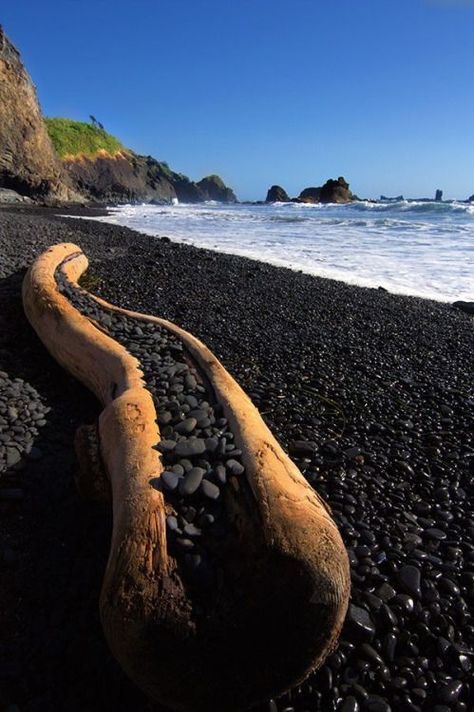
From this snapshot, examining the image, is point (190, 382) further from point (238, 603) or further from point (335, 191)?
point (335, 191)

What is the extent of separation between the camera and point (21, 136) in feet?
96.7

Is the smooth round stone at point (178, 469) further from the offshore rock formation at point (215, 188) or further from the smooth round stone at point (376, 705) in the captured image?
the offshore rock formation at point (215, 188)

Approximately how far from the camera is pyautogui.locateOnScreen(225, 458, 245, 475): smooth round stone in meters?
1.85

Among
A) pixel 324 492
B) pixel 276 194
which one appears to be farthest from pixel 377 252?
pixel 276 194

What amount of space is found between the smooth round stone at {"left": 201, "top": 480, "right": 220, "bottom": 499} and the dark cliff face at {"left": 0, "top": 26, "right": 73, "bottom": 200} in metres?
30.8

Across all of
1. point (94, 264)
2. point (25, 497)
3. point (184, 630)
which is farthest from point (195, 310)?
point (184, 630)

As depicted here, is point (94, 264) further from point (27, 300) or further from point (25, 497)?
point (25, 497)

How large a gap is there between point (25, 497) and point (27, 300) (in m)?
2.65

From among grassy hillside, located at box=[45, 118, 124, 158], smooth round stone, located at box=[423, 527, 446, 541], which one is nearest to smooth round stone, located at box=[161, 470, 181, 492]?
smooth round stone, located at box=[423, 527, 446, 541]

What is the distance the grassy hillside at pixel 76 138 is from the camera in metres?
51.5

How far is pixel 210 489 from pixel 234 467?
0.14 m

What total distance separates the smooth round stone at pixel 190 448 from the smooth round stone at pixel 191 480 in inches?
3.8

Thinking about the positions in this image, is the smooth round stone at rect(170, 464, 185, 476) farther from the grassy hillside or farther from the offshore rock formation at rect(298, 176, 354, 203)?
Answer: the offshore rock formation at rect(298, 176, 354, 203)

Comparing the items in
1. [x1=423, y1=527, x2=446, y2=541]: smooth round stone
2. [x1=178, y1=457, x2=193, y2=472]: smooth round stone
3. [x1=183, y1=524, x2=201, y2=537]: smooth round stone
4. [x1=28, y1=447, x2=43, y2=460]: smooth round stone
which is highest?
[x1=178, y1=457, x2=193, y2=472]: smooth round stone
